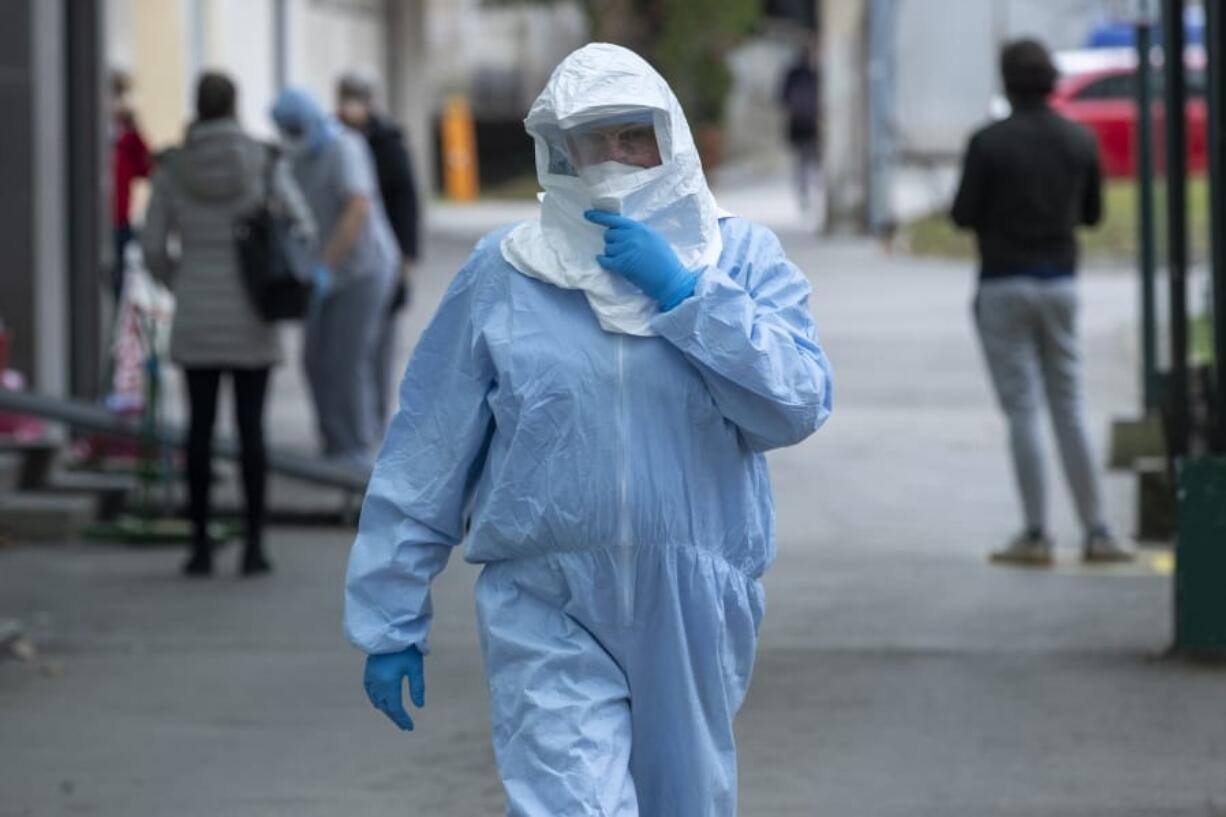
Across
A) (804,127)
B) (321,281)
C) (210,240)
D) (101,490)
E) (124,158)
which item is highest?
(804,127)

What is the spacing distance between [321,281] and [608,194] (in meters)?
6.22

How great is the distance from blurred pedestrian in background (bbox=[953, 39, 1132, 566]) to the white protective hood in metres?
5.32

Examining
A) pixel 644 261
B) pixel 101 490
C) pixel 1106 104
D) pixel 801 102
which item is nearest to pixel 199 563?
pixel 101 490

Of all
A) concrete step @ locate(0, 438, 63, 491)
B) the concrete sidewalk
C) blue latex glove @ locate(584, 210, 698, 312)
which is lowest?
the concrete sidewalk

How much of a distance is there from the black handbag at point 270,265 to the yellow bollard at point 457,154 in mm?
23964

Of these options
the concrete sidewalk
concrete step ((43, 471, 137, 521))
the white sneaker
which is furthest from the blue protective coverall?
concrete step ((43, 471, 137, 521))

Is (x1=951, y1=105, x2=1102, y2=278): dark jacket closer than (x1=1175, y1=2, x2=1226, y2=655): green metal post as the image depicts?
No

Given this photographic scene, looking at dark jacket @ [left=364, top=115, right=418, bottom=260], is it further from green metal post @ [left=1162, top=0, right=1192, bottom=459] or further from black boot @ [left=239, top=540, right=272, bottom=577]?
green metal post @ [left=1162, top=0, right=1192, bottom=459]

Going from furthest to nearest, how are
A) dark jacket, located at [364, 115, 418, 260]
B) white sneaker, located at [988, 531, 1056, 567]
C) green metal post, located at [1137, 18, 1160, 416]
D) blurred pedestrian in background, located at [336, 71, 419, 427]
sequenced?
1. dark jacket, located at [364, 115, 418, 260]
2. blurred pedestrian in background, located at [336, 71, 419, 427]
3. green metal post, located at [1137, 18, 1160, 416]
4. white sneaker, located at [988, 531, 1056, 567]

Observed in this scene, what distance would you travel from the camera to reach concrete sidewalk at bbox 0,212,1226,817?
6.59 meters

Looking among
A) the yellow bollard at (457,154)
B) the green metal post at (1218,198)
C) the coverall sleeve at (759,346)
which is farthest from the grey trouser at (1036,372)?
the yellow bollard at (457,154)

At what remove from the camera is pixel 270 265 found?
950cm

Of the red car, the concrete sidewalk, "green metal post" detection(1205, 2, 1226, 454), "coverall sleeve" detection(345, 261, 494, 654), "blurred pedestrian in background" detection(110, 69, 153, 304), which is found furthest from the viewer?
the red car

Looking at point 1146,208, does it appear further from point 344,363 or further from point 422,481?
point 422,481
